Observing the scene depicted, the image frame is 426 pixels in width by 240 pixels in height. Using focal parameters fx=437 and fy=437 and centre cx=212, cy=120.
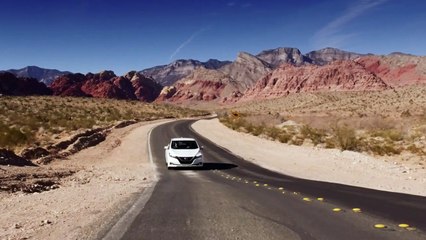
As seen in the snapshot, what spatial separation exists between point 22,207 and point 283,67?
17874cm

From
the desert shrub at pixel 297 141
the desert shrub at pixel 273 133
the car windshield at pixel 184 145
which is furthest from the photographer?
the desert shrub at pixel 273 133

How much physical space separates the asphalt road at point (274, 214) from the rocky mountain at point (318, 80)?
129226mm

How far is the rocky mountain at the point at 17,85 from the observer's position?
454 feet

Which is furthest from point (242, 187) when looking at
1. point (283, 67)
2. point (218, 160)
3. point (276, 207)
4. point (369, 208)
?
point (283, 67)

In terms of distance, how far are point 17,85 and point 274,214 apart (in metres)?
152

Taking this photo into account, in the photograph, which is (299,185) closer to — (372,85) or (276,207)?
(276,207)

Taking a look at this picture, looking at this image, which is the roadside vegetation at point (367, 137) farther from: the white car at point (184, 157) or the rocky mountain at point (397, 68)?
the rocky mountain at point (397, 68)

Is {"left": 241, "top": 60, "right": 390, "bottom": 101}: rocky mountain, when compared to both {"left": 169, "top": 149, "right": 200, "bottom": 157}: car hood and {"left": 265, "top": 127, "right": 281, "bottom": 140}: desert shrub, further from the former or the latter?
{"left": 169, "top": 149, "right": 200, "bottom": 157}: car hood

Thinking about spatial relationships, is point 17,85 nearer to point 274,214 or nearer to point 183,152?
point 183,152

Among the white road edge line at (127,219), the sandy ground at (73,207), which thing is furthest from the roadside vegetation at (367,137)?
the white road edge line at (127,219)

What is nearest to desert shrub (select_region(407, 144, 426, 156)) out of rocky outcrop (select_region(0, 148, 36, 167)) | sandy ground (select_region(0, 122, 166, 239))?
sandy ground (select_region(0, 122, 166, 239))

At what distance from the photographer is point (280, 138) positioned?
124 feet

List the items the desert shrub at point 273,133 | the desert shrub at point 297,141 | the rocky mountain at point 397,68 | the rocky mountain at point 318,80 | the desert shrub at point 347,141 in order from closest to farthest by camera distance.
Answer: the desert shrub at point 347,141 → the desert shrub at point 297,141 → the desert shrub at point 273,133 → the rocky mountain at point 397,68 → the rocky mountain at point 318,80

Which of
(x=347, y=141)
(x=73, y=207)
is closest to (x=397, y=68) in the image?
(x=347, y=141)
